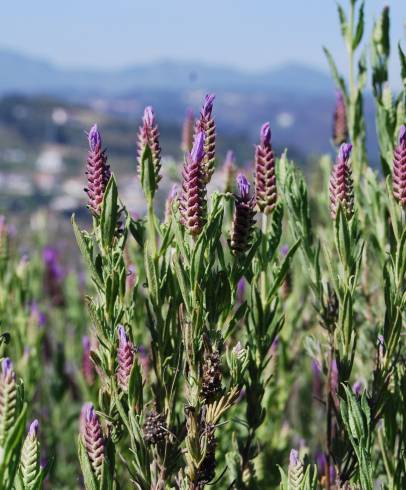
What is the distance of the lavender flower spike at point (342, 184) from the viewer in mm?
1191

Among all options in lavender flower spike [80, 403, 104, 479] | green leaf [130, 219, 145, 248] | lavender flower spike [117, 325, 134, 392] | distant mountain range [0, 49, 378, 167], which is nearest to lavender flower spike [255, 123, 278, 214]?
green leaf [130, 219, 145, 248]

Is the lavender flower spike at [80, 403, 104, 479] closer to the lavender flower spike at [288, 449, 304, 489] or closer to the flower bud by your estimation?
the flower bud

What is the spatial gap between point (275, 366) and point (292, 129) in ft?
410

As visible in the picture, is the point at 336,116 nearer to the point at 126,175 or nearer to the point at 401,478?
the point at 401,478

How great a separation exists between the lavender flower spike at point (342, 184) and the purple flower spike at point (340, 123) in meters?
0.90

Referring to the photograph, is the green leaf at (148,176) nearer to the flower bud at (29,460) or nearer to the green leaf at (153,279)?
the green leaf at (153,279)

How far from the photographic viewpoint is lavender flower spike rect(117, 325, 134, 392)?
3.75ft

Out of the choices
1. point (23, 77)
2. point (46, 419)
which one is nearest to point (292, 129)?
point (23, 77)

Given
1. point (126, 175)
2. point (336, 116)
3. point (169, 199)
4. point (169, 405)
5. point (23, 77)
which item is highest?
point (23, 77)

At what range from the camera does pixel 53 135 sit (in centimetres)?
7844

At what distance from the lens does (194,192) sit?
41.9 inches

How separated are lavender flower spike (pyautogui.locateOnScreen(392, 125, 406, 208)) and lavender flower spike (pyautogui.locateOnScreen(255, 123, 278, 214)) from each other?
20cm

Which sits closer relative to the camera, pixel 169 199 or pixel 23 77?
pixel 169 199

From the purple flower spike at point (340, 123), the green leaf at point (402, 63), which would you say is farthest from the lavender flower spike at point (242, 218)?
the purple flower spike at point (340, 123)
